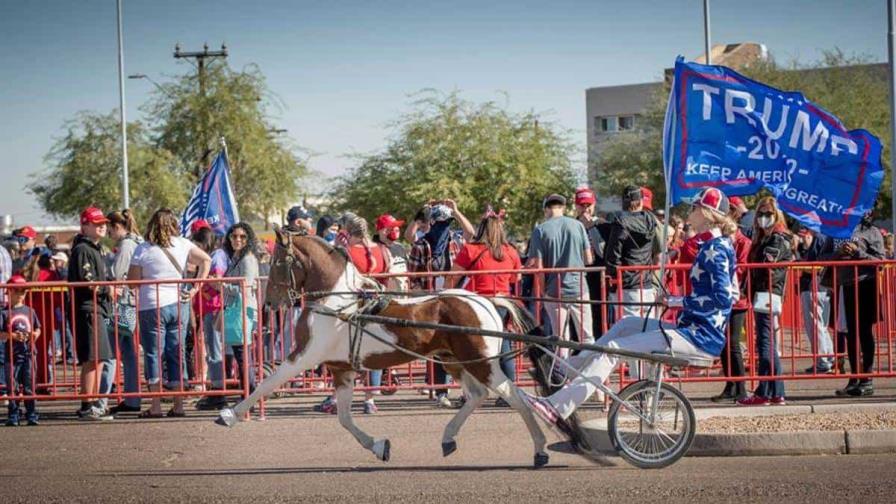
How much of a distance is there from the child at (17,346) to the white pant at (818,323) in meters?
8.55

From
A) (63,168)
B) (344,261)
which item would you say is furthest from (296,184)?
(344,261)

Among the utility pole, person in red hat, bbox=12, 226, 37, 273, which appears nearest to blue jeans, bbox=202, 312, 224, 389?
person in red hat, bbox=12, 226, 37, 273

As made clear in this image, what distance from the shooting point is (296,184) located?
4581 centimetres

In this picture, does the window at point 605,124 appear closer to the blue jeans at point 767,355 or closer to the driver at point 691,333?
the blue jeans at point 767,355

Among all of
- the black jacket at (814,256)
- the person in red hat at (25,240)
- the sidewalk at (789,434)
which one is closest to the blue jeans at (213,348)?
the sidewalk at (789,434)

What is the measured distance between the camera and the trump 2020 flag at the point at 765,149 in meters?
9.98

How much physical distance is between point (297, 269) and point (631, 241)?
14.3 ft

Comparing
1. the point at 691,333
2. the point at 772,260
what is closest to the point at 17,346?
the point at 691,333

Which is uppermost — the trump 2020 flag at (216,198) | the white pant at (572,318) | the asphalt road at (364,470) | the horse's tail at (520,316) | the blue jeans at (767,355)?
the trump 2020 flag at (216,198)

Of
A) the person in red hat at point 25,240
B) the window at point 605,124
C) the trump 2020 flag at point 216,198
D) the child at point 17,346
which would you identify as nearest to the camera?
the child at point 17,346

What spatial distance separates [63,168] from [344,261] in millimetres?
37999

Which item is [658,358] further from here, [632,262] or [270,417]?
[270,417]

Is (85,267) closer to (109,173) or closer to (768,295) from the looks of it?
(768,295)

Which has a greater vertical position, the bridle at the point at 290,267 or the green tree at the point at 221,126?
the green tree at the point at 221,126
